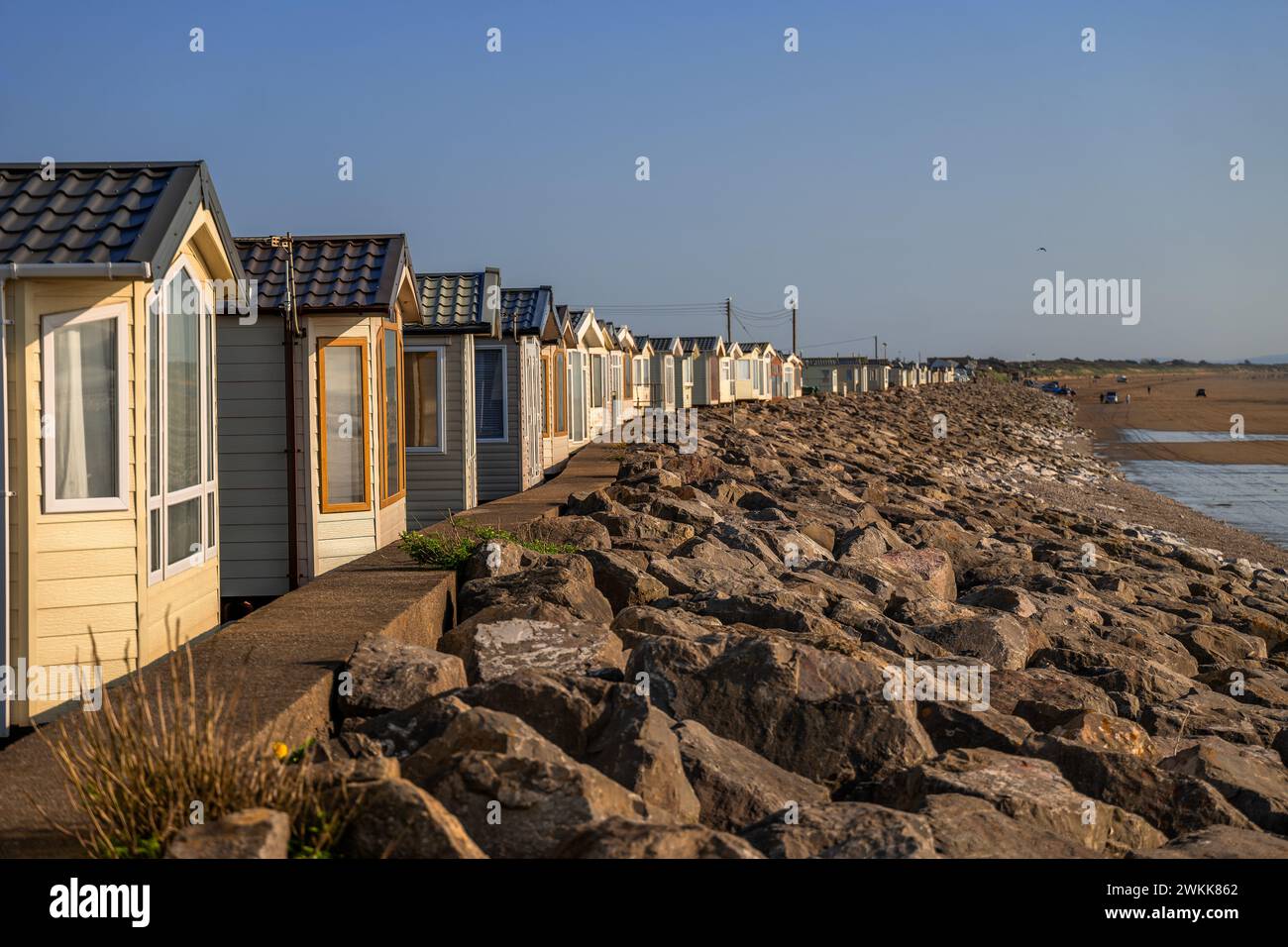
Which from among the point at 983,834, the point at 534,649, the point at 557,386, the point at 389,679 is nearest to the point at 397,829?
the point at 389,679

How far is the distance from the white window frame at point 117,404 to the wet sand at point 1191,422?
43.2 m

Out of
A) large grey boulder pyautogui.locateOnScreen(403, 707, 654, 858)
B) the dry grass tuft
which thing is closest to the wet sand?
large grey boulder pyautogui.locateOnScreen(403, 707, 654, 858)

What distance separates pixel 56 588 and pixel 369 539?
5.24m

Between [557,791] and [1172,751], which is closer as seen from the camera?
[557,791]

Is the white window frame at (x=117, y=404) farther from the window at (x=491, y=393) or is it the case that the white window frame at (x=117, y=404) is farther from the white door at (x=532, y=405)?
the white door at (x=532, y=405)

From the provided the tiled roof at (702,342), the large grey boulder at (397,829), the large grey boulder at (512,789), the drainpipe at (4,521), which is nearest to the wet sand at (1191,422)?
the tiled roof at (702,342)

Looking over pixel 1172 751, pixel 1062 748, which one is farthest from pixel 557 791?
pixel 1172 751

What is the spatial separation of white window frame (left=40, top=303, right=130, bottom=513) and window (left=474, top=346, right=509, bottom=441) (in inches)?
445

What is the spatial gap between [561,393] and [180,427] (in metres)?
15.7

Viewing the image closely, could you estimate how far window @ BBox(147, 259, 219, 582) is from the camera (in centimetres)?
763

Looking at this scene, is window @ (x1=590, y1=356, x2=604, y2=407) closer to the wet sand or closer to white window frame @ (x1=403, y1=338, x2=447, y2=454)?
white window frame @ (x1=403, y1=338, x2=447, y2=454)

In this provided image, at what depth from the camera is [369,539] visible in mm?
12234

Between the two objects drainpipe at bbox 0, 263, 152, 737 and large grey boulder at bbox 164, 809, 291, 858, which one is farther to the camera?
drainpipe at bbox 0, 263, 152, 737
